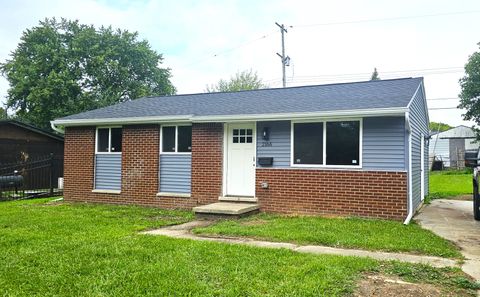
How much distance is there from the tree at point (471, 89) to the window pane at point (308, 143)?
19.3 metres

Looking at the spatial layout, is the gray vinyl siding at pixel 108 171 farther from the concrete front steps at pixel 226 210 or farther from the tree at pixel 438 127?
the tree at pixel 438 127

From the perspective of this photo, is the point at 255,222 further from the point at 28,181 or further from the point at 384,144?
the point at 28,181

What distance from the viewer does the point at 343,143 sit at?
8.70 metres

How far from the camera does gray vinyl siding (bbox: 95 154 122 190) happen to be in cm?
1148

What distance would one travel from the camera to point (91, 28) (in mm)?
29219

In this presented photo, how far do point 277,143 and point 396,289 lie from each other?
5849 mm

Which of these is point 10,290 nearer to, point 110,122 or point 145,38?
point 110,122

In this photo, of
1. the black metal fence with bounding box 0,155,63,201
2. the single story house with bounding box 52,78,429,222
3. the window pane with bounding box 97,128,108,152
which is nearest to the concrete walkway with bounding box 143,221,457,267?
the single story house with bounding box 52,78,429,222

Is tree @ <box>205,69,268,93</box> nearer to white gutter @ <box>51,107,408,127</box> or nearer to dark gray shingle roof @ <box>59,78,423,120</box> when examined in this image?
dark gray shingle roof @ <box>59,78,423,120</box>

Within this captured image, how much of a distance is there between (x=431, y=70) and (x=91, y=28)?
27308 millimetres

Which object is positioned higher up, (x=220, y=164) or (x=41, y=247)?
(x=220, y=164)

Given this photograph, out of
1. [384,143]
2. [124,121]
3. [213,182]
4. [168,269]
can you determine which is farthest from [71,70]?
[168,269]

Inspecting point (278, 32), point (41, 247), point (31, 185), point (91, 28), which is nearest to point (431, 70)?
point (278, 32)

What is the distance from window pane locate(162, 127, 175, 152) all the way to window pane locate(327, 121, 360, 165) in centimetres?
442
